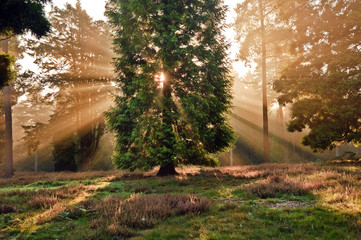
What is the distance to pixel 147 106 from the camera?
13.3m

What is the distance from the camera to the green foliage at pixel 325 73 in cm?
1376

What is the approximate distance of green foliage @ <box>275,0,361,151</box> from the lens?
1376cm

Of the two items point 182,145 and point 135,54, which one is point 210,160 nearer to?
point 182,145

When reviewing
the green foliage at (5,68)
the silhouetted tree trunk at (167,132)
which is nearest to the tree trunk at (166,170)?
the silhouetted tree trunk at (167,132)

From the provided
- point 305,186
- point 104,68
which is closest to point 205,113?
point 305,186

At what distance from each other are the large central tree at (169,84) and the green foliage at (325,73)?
Result: 211 inches

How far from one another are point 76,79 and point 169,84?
39.9 feet

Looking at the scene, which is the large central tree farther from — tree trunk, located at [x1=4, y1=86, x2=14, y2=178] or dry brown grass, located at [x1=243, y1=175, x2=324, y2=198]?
tree trunk, located at [x1=4, y1=86, x2=14, y2=178]

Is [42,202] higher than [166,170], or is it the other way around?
[42,202]

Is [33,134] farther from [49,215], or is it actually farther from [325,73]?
[325,73]

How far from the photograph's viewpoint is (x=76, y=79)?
21.8m

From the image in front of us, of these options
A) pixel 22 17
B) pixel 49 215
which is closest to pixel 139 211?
pixel 49 215

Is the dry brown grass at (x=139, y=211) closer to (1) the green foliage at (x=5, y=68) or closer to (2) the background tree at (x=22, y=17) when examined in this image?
(1) the green foliage at (x=5, y=68)

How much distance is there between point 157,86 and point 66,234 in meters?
10.4
